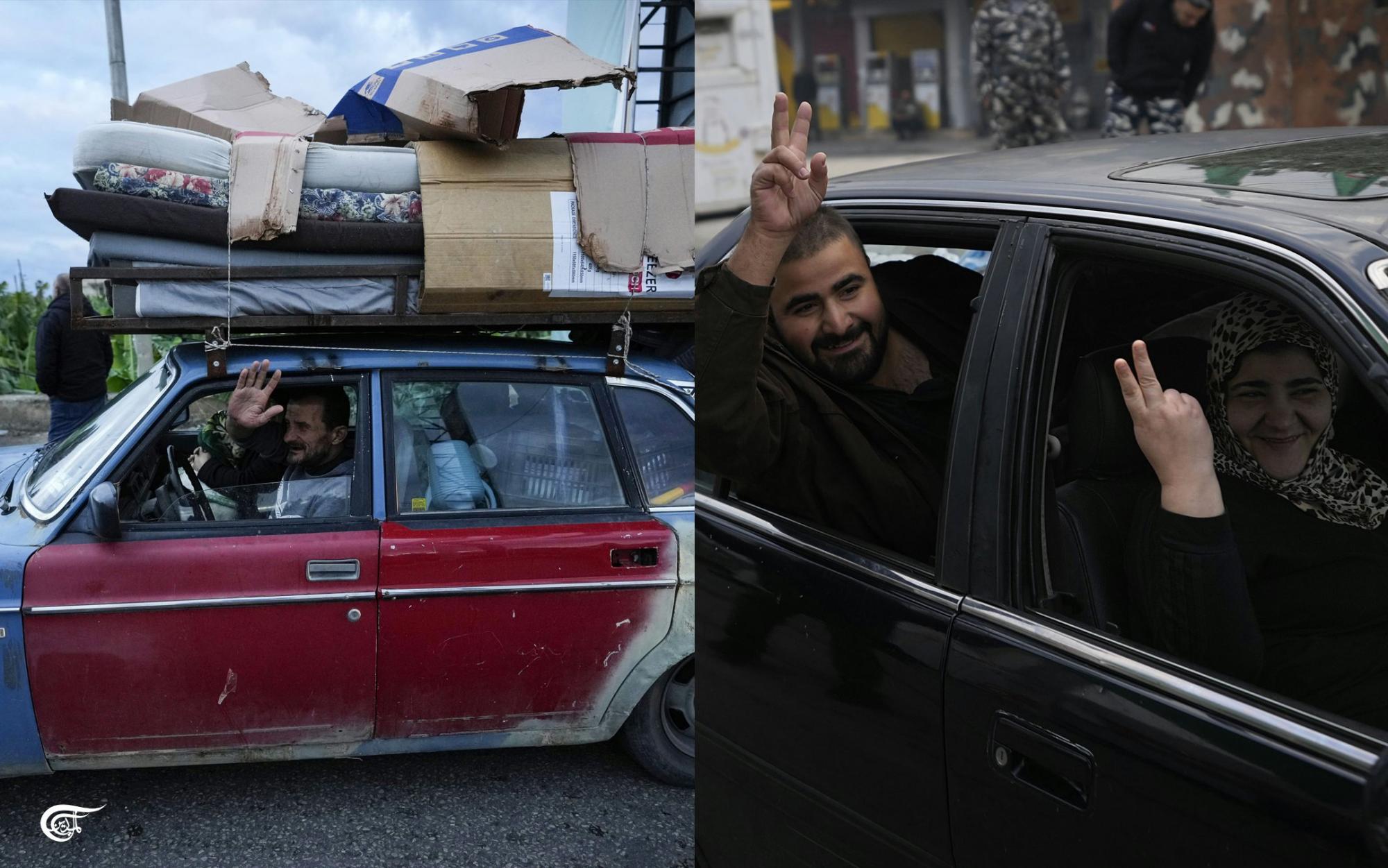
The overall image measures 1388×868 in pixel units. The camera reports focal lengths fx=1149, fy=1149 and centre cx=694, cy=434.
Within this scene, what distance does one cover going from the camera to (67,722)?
2.69 m

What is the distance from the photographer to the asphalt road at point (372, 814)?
2686 mm

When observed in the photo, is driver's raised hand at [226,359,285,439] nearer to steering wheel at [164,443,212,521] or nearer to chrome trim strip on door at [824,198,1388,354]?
steering wheel at [164,443,212,521]

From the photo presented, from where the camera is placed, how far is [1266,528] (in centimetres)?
111

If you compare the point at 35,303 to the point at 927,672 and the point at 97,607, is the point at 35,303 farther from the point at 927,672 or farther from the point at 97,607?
the point at 927,672

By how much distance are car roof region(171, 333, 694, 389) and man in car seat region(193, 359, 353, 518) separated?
0.09 m

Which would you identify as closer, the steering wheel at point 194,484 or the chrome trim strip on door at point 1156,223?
the chrome trim strip on door at point 1156,223

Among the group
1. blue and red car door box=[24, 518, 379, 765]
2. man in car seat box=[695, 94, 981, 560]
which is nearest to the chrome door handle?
blue and red car door box=[24, 518, 379, 765]

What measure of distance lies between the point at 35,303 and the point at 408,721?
10035mm

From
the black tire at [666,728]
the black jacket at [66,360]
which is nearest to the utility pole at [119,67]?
the black jacket at [66,360]

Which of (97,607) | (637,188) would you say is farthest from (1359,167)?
(97,607)

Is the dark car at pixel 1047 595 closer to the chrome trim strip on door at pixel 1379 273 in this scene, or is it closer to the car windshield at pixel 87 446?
the chrome trim strip on door at pixel 1379 273

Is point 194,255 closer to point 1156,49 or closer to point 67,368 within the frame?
point 1156,49

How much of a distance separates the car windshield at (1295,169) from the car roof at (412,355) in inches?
77.7

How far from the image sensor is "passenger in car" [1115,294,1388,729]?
3.30 feet
